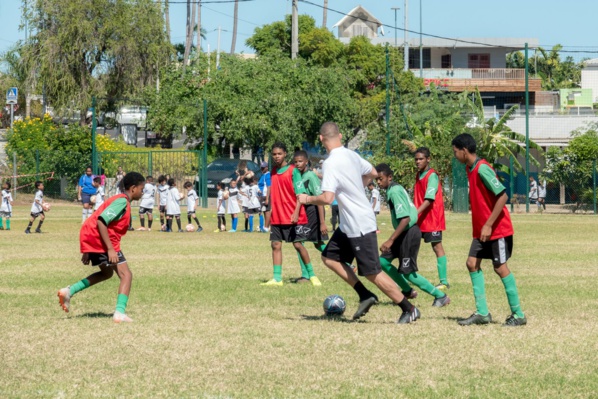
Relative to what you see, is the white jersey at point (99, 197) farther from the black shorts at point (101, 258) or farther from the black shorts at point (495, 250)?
the black shorts at point (495, 250)

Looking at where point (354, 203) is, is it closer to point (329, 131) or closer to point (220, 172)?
point (329, 131)

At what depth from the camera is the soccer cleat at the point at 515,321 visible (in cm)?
1004

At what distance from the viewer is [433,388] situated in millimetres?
7129

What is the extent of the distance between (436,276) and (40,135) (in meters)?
35.5

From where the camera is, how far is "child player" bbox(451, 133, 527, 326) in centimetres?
988

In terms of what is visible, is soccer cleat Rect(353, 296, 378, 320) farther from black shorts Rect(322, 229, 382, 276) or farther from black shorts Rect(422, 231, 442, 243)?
black shorts Rect(422, 231, 442, 243)

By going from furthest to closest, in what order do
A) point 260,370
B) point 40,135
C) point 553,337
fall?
point 40,135
point 553,337
point 260,370

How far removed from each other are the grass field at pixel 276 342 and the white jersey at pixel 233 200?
42.4ft

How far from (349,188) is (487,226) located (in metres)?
1.35

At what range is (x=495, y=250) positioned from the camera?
393 inches

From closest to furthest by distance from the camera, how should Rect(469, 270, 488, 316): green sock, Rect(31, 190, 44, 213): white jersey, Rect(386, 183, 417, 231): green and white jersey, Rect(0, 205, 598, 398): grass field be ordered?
1. Rect(0, 205, 598, 398): grass field
2. Rect(469, 270, 488, 316): green sock
3. Rect(386, 183, 417, 231): green and white jersey
4. Rect(31, 190, 44, 213): white jersey

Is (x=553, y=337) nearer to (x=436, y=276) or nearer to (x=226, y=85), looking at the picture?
(x=436, y=276)

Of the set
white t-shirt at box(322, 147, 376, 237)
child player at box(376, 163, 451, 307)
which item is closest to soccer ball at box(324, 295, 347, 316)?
child player at box(376, 163, 451, 307)

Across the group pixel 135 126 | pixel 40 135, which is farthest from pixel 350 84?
pixel 40 135
